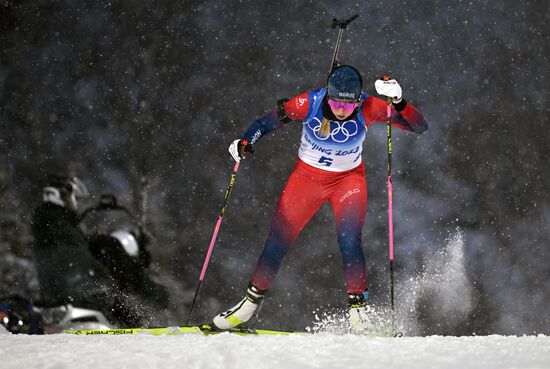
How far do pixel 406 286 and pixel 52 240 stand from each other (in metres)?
8.89

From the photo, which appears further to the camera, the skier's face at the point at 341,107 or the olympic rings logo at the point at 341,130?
the olympic rings logo at the point at 341,130

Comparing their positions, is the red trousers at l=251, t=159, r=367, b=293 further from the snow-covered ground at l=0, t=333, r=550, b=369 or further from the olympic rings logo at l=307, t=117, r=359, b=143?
the snow-covered ground at l=0, t=333, r=550, b=369

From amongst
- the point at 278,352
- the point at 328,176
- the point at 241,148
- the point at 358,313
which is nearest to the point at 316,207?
the point at 328,176

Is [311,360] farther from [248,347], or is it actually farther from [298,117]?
[298,117]

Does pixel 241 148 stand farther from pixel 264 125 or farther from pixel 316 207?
pixel 316 207

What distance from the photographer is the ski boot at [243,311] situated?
5691mm

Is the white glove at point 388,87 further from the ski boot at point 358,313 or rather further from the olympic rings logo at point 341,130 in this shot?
the ski boot at point 358,313

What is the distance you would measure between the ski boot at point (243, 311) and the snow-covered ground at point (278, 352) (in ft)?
3.81

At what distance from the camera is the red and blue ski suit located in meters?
5.42

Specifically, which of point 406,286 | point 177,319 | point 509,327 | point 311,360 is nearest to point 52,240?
point 177,319

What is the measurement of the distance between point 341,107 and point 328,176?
64 centimetres

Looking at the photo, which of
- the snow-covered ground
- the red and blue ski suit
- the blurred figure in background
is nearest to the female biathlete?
the red and blue ski suit

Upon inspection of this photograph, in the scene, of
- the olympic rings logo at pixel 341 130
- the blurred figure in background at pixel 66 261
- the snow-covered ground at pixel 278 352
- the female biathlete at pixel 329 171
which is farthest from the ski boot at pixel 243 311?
the blurred figure in background at pixel 66 261

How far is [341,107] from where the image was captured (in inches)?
210
